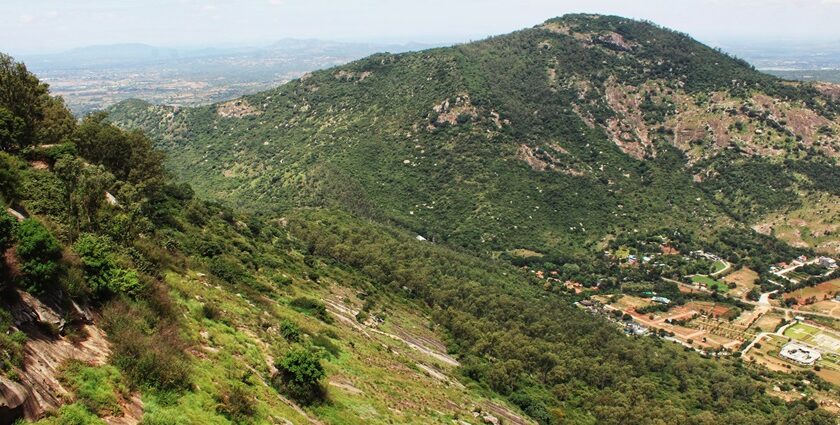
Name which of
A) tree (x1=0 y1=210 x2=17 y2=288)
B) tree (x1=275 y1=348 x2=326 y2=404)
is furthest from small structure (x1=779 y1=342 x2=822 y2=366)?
tree (x1=0 y1=210 x2=17 y2=288)

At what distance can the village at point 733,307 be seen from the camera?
436 ft

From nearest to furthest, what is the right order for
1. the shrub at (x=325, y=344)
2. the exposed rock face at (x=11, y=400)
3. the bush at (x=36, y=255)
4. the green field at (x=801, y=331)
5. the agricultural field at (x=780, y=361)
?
the exposed rock face at (x=11, y=400) → the bush at (x=36, y=255) → the shrub at (x=325, y=344) → the agricultural field at (x=780, y=361) → the green field at (x=801, y=331)

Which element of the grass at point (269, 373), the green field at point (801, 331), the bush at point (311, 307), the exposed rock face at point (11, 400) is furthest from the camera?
the green field at point (801, 331)

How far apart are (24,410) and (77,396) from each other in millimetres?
2424

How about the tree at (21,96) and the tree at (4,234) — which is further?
the tree at (21,96)

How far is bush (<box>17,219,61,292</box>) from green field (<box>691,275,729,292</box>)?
18806 centimetres

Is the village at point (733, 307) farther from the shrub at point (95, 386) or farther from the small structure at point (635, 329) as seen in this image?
the shrub at point (95, 386)

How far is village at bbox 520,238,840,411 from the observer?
132875 millimetres

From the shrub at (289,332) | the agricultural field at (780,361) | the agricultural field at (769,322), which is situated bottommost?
the agricultural field at (780,361)

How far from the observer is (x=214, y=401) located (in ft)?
71.8

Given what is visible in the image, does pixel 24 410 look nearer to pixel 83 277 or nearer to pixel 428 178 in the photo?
pixel 83 277

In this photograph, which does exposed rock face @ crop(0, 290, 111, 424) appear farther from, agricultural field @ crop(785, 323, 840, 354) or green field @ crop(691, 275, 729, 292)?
green field @ crop(691, 275, 729, 292)

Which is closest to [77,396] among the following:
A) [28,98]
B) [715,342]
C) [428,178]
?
[28,98]

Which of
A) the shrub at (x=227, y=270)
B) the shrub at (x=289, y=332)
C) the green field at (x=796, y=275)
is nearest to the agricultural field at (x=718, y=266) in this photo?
the green field at (x=796, y=275)
